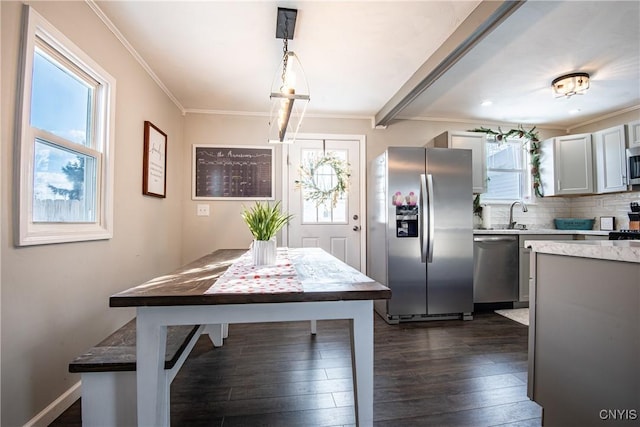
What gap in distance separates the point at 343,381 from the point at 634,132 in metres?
4.08

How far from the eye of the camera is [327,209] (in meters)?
3.69

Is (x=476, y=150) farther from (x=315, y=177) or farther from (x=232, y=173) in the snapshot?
(x=232, y=173)

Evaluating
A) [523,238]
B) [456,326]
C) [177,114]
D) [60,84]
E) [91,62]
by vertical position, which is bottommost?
[456,326]

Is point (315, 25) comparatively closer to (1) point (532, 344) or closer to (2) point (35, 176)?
(2) point (35, 176)

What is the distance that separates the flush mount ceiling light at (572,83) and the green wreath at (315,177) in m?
2.23

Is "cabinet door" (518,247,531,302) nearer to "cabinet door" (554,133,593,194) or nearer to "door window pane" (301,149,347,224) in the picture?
"cabinet door" (554,133,593,194)

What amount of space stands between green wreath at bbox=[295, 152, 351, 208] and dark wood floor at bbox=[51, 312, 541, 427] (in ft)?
5.20

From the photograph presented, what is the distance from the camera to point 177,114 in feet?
10.9

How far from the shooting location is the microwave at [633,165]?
3061 millimetres

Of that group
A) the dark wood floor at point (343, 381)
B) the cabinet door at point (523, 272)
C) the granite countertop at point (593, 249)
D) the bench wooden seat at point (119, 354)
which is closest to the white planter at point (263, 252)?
the bench wooden seat at point (119, 354)

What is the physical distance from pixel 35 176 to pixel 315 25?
1.90 m

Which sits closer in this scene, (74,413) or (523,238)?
(74,413)

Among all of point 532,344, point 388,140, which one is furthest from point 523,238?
point 532,344

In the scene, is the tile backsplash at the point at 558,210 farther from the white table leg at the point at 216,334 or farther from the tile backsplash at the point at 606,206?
the white table leg at the point at 216,334
